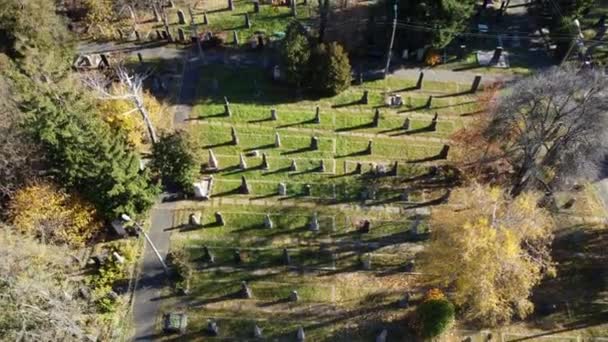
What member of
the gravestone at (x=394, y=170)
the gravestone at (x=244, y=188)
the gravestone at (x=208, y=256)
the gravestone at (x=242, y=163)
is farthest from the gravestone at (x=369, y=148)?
the gravestone at (x=208, y=256)

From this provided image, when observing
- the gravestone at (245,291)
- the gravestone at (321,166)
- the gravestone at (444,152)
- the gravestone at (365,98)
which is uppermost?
the gravestone at (365,98)

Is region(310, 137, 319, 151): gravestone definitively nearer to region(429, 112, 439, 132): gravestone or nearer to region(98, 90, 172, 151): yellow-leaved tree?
region(429, 112, 439, 132): gravestone

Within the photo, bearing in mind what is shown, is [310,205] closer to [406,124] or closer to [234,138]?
[234,138]

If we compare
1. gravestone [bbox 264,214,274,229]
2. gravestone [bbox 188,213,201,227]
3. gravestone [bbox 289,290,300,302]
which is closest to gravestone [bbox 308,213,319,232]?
gravestone [bbox 264,214,274,229]

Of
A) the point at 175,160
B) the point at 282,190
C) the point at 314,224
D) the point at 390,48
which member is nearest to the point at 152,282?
the point at 175,160

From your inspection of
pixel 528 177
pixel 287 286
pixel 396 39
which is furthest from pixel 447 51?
pixel 287 286

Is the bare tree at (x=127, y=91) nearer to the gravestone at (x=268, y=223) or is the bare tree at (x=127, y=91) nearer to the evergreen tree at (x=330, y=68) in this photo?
the gravestone at (x=268, y=223)

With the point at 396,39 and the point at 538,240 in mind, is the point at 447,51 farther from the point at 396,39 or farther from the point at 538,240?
the point at 538,240
